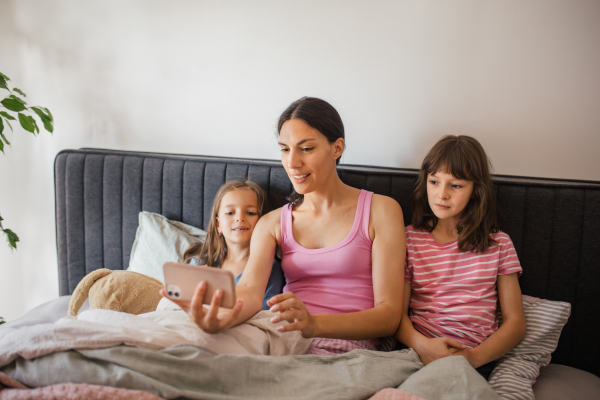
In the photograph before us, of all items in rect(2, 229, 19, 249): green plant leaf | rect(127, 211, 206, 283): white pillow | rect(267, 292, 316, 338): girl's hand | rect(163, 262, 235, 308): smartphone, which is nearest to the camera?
rect(163, 262, 235, 308): smartphone

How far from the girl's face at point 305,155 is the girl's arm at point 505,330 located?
2.17 feet

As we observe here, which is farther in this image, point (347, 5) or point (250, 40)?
point (250, 40)

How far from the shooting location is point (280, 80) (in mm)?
1741

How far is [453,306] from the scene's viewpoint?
1.25m

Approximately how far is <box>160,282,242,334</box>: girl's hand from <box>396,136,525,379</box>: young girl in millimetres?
569

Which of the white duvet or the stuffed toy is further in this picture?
the stuffed toy

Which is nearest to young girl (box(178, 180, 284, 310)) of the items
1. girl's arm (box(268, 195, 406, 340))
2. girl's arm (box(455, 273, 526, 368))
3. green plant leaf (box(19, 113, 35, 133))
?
girl's arm (box(268, 195, 406, 340))

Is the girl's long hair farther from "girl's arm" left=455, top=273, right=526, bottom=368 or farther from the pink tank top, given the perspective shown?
"girl's arm" left=455, top=273, right=526, bottom=368

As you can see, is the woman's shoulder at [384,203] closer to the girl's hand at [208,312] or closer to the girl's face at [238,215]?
the girl's face at [238,215]

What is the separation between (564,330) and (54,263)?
8.11 feet

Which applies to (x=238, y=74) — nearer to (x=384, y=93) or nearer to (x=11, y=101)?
(x=384, y=93)

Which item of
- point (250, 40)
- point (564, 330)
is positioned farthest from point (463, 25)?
point (564, 330)

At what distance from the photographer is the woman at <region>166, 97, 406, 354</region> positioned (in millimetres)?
1190

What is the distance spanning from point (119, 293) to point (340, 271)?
29.6 inches
